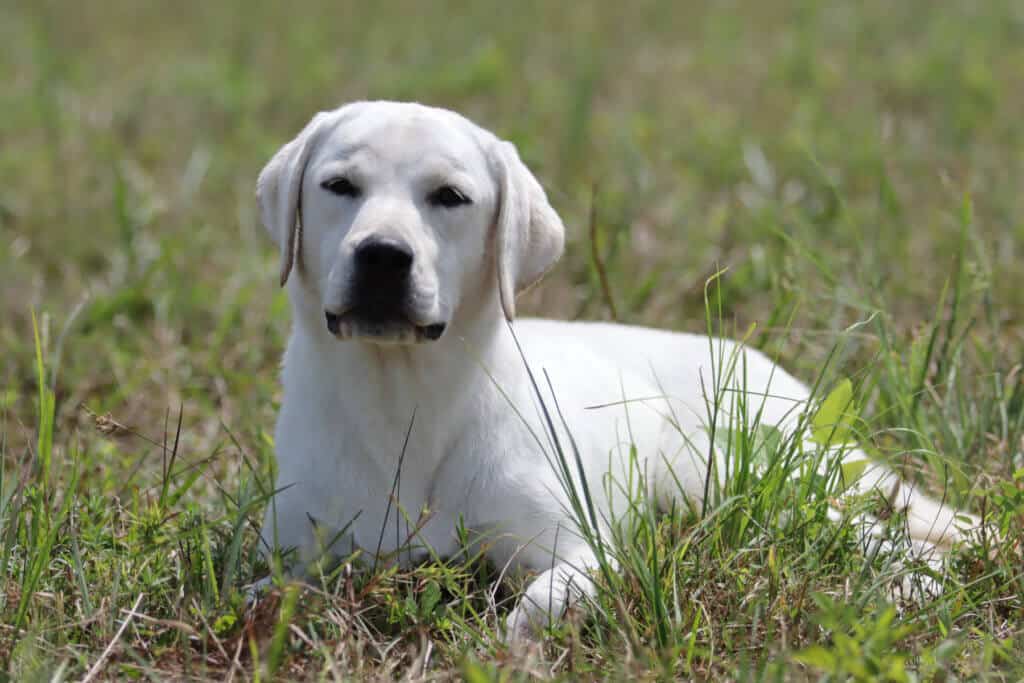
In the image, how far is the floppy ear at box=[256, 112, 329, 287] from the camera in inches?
128

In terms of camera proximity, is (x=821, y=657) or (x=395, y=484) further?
(x=395, y=484)

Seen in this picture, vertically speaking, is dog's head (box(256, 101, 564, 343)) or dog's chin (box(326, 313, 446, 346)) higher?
dog's head (box(256, 101, 564, 343))

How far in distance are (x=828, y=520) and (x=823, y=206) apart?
3.16 metres

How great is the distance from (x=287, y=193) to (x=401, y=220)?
1.35 ft

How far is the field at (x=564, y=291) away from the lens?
282cm

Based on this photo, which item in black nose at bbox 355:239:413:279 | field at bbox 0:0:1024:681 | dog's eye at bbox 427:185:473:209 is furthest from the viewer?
dog's eye at bbox 427:185:473:209

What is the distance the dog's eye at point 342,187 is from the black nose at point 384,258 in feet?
0.83

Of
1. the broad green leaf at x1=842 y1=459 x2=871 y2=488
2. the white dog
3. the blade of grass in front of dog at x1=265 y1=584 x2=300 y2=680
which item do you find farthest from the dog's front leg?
the broad green leaf at x1=842 y1=459 x2=871 y2=488

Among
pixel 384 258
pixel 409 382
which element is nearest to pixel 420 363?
pixel 409 382

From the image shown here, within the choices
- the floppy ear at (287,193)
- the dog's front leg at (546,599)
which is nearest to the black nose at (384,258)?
the floppy ear at (287,193)

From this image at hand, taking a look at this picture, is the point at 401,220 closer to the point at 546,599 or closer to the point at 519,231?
the point at 519,231

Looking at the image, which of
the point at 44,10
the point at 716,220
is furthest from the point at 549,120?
the point at 44,10

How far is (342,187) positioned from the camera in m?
3.15

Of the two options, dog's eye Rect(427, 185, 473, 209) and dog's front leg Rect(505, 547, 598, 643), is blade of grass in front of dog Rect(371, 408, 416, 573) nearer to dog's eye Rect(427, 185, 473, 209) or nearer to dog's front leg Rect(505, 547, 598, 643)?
dog's front leg Rect(505, 547, 598, 643)
